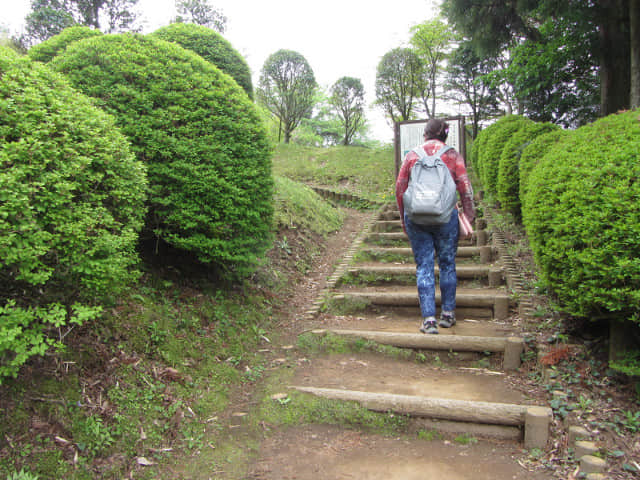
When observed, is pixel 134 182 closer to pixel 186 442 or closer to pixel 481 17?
pixel 186 442

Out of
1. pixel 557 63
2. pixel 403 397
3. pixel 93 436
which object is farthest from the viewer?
pixel 557 63

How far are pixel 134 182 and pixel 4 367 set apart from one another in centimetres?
130

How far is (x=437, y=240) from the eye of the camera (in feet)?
13.1

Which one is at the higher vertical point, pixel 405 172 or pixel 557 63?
pixel 557 63

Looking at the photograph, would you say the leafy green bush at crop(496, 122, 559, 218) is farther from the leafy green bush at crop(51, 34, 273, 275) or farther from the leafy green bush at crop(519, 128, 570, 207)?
the leafy green bush at crop(51, 34, 273, 275)

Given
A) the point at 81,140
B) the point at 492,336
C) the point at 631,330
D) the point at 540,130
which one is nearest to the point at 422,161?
the point at 492,336

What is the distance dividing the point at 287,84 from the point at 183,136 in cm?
1810

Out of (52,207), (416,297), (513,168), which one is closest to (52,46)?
(52,207)

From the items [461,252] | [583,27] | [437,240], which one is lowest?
[461,252]

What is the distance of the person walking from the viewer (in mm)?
3926

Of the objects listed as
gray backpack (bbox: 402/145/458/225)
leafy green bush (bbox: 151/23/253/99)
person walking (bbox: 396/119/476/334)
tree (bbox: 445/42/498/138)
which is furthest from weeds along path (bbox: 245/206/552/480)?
tree (bbox: 445/42/498/138)

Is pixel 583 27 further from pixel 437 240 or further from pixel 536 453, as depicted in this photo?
pixel 536 453

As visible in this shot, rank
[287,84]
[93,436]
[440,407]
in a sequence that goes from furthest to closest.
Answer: [287,84], [440,407], [93,436]

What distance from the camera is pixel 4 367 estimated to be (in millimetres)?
1836
